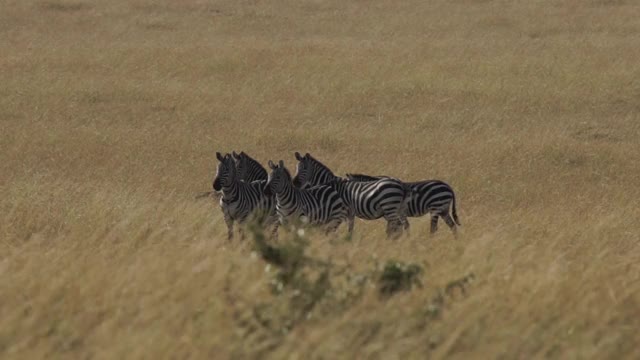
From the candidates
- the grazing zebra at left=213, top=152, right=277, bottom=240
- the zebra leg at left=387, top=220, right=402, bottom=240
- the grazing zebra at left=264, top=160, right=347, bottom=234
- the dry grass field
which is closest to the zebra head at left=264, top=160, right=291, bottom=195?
the grazing zebra at left=264, top=160, right=347, bottom=234

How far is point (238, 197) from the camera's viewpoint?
14648mm

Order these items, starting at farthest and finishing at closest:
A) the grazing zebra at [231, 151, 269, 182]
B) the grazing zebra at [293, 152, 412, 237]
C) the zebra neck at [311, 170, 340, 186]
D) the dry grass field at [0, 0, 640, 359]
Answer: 1. the grazing zebra at [231, 151, 269, 182]
2. the zebra neck at [311, 170, 340, 186]
3. the grazing zebra at [293, 152, 412, 237]
4. the dry grass field at [0, 0, 640, 359]

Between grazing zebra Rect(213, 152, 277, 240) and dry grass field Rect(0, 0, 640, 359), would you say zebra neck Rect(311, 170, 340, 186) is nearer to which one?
dry grass field Rect(0, 0, 640, 359)

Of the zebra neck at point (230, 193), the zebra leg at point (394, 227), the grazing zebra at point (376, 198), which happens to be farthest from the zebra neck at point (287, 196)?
the zebra leg at point (394, 227)

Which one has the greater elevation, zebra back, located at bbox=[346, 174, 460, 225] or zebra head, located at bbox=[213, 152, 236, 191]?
zebra head, located at bbox=[213, 152, 236, 191]

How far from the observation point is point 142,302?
7109mm

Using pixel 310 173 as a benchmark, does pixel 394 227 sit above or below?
below

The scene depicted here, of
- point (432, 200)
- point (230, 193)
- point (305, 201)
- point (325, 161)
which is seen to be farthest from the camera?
point (325, 161)

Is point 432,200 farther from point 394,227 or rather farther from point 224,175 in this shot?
point 224,175

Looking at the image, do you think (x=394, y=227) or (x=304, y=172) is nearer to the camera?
(x=394, y=227)

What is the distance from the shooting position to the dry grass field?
22.7 feet

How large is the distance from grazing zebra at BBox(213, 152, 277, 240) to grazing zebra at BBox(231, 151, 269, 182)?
113cm

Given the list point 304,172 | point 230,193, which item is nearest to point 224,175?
point 230,193

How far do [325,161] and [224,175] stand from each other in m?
9.91
